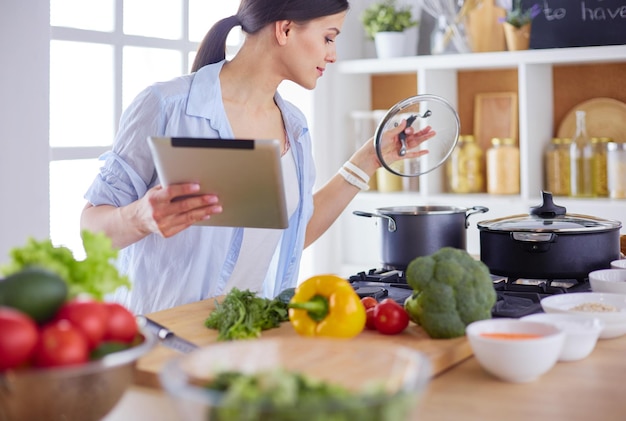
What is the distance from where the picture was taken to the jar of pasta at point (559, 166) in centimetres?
373

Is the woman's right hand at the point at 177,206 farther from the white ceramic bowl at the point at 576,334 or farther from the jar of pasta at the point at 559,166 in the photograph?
the jar of pasta at the point at 559,166

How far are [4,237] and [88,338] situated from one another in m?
1.67

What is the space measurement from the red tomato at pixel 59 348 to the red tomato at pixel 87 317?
25mm

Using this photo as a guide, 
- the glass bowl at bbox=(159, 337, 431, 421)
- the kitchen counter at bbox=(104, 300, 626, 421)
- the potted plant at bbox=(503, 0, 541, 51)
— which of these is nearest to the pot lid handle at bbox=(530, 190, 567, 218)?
the kitchen counter at bbox=(104, 300, 626, 421)

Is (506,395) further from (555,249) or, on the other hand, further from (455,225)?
(455,225)

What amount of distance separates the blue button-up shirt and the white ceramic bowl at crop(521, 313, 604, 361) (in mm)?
974

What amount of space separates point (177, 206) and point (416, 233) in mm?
651

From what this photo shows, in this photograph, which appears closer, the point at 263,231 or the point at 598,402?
the point at 598,402

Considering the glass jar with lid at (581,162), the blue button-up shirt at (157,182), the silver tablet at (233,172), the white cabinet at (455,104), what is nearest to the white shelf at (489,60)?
the white cabinet at (455,104)

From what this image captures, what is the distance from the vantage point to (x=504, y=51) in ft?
12.7

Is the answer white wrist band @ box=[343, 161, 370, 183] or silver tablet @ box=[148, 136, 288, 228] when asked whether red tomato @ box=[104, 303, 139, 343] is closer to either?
silver tablet @ box=[148, 136, 288, 228]

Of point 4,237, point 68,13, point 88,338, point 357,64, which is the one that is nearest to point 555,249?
point 88,338

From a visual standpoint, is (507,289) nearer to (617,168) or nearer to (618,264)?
(618,264)

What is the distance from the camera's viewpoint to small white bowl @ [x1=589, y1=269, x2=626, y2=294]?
189cm
